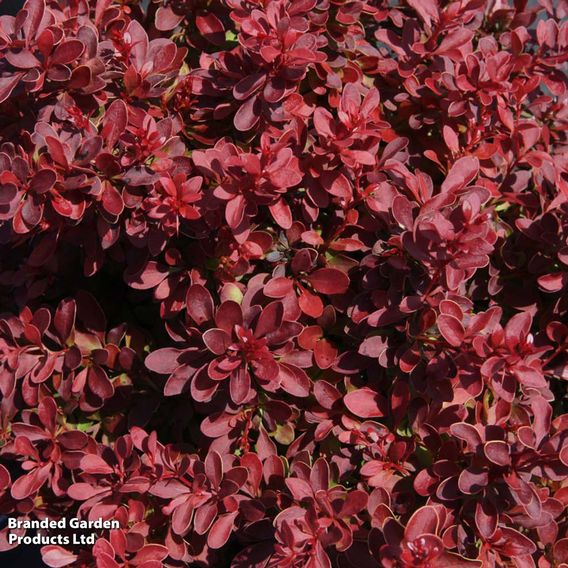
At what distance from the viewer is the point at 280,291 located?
4.53 ft

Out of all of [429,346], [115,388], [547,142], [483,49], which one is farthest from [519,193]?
[115,388]

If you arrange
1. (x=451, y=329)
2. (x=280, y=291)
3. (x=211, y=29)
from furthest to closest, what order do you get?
(x=211, y=29) → (x=280, y=291) → (x=451, y=329)

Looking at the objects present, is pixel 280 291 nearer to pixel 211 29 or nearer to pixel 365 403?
pixel 365 403

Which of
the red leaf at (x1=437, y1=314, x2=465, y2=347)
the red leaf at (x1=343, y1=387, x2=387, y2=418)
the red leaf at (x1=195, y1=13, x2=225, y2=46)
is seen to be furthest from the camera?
the red leaf at (x1=195, y1=13, x2=225, y2=46)

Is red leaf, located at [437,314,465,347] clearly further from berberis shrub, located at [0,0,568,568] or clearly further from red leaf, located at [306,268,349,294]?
red leaf, located at [306,268,349,294]

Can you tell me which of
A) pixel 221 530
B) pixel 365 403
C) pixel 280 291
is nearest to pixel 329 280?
pixel 280 291

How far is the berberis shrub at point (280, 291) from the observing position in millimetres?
1305

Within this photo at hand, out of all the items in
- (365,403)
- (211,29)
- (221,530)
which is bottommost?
(221,530)

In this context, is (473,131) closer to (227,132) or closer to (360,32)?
(360,32)

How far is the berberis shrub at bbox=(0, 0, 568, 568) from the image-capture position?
130 cm

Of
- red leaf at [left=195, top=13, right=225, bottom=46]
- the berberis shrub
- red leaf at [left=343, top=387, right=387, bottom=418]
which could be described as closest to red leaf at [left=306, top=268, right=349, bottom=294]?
the berberis shrub

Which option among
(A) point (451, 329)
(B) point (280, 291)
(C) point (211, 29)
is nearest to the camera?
(A) point (451, 329)

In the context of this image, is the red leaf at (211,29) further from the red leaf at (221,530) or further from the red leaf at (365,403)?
the red leaf at (221,530)

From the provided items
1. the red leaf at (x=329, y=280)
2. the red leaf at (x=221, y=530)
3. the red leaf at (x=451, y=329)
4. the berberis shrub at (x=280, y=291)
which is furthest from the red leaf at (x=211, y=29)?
the red leaf at (x=221, y=530)
